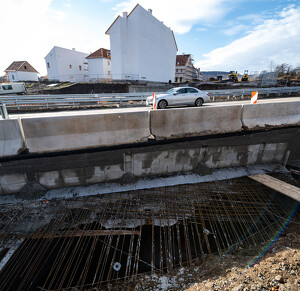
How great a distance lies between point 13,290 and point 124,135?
4498mm

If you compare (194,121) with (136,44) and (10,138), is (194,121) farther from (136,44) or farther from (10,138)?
(136,44)

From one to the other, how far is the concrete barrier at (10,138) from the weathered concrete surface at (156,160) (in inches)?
14.1

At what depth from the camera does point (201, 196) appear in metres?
5.86

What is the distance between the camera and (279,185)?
6.10 meters

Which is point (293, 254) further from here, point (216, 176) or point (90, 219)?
point (90, 219)

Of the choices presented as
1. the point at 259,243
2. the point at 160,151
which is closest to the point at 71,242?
the point at 160,151

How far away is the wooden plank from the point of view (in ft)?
18.5

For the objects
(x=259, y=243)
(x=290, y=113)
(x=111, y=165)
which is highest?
(x=290, y=113)

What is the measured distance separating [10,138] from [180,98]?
379 inches

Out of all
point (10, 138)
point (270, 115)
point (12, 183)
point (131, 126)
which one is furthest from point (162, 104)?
point (12, 183)

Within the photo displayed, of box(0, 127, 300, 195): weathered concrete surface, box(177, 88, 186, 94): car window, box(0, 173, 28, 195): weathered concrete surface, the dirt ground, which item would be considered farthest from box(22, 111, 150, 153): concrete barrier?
box(177, 88, 186, 94): car window

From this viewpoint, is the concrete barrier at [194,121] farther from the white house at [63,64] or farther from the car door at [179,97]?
the white house at [63,64]

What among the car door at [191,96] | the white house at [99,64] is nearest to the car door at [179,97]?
the car door at [191,96]

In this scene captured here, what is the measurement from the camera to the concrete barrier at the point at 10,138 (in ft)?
17.0
